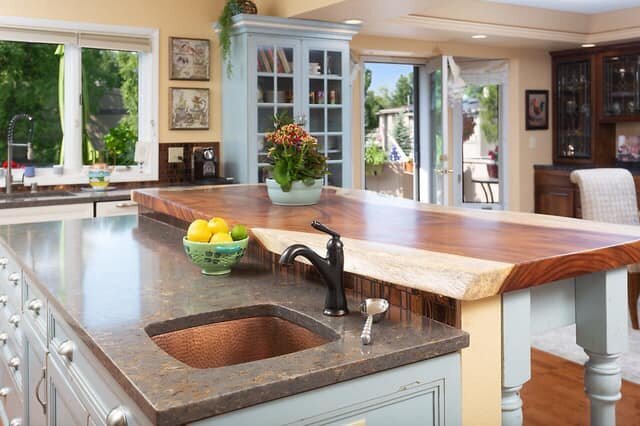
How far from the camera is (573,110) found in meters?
7.01

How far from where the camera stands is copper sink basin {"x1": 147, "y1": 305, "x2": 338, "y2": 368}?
1.55 metres

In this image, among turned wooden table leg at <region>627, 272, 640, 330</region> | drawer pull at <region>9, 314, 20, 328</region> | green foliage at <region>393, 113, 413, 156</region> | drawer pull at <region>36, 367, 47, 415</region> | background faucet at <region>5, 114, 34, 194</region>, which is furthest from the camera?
green foliage at <region>393, 113, 413, 156</region>

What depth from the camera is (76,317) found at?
1.56 m

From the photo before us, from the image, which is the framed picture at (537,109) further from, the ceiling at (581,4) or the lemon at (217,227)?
the lemon at (217,227)

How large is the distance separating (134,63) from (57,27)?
65 cm

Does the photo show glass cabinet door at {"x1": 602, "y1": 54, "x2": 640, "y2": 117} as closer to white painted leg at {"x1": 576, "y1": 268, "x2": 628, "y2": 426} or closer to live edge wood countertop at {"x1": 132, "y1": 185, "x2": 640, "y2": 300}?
live edge wood countertop at {"x1": 132, "y1": 185, "x2": 640, "y2": 300}

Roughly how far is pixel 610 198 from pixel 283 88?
2.54m

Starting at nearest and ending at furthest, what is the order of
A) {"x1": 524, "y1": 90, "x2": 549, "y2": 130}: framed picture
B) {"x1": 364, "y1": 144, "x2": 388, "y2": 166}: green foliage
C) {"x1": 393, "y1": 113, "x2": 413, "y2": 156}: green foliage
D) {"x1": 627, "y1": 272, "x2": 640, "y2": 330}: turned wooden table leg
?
1. {"x1": 627, "y1": 272, "x2": 640, "y2": 330}: turned wooden table leg
2. {"x1": 524, "y1": 90, "x2": 549, "y2": 130}: framed picture
3. {"x1": 393, "y1": 113, "x2": 413, "y2": 156}: green foliage
4. {"x1": 364, "y1": 144, "x2": 388, "y2": 166}: green foliage

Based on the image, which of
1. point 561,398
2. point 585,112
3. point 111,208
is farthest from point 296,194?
point 585,112

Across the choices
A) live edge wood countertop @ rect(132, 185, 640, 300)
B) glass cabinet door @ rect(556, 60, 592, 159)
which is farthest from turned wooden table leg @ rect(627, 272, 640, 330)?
glass cabinet door @ rect(556, 60, 592, 159)

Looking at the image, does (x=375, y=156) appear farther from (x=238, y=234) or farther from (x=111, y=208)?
(x=238, y=234)

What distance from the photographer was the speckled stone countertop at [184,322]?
1.14 m

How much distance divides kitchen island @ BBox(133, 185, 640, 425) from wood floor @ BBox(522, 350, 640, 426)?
1.07 metres

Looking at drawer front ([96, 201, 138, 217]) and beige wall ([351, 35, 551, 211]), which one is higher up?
beige wall ([351, 35, 551, 211])
